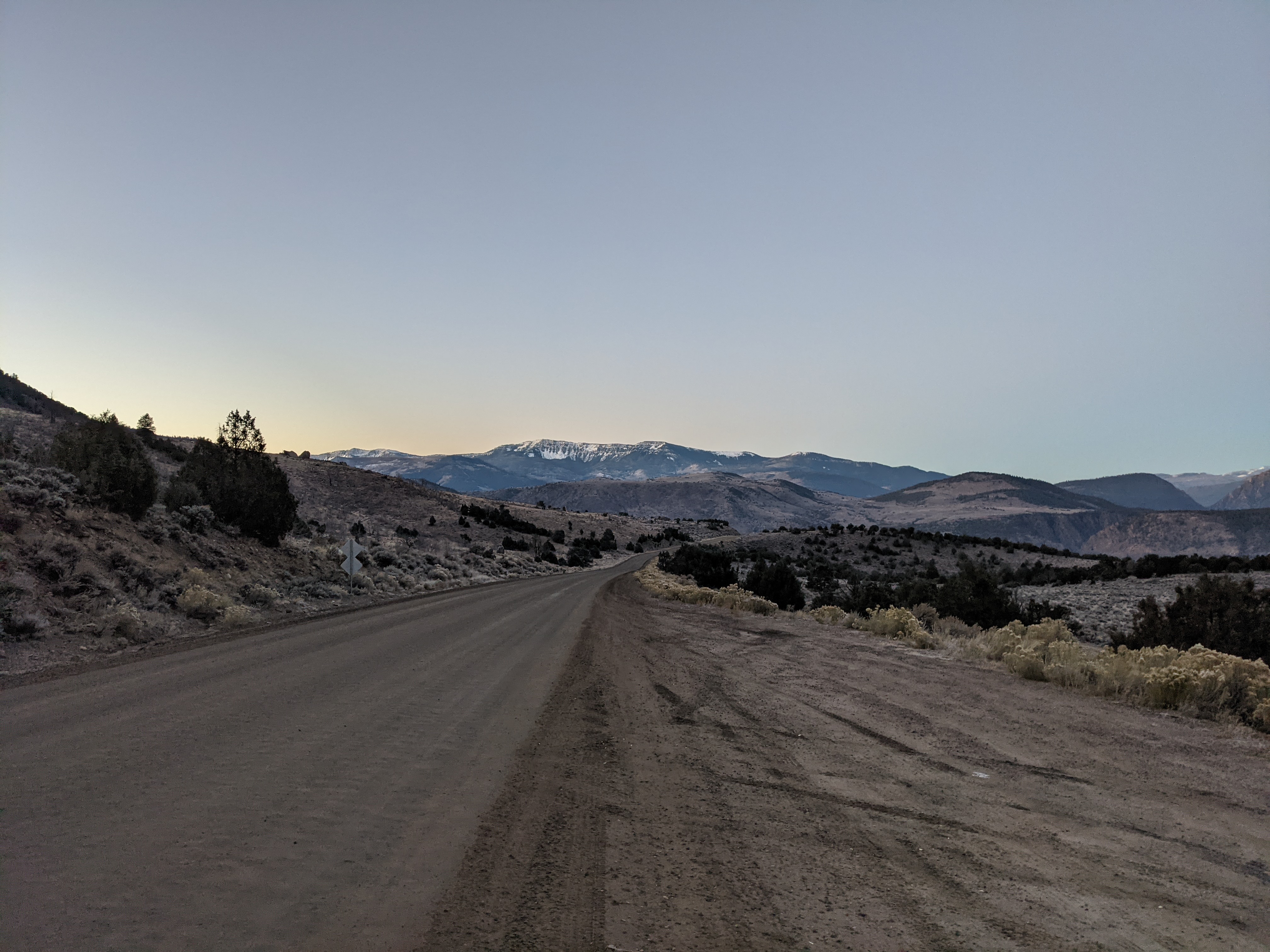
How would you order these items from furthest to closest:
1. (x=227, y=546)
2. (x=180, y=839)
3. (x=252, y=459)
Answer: (x=252, y=459) → (x=227, y=546) → (x=180, y=839)

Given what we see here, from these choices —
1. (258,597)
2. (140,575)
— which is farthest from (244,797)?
(258,597)

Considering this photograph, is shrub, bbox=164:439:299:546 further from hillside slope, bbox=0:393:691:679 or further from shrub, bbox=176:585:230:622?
shrub, bbox=176:585:230:622

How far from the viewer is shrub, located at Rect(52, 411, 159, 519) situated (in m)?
19.4

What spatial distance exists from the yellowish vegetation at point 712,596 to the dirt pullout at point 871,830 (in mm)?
11880

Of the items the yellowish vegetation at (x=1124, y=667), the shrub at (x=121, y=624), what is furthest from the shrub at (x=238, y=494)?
the yellowish vegetation at (x=1124, y=667)

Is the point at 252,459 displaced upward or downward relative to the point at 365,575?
upward

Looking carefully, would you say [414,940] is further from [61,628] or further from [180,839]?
[61,628]

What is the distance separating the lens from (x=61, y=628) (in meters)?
13.0

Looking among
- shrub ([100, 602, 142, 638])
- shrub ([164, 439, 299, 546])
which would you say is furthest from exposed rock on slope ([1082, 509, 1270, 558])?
shrub ([100, 602, 142, 638])

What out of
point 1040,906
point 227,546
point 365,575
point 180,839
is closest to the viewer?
point 1040,906

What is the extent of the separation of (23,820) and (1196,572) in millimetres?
45163

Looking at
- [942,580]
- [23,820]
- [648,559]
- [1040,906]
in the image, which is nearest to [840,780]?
[1040,906]

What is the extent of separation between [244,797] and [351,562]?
70.8ft

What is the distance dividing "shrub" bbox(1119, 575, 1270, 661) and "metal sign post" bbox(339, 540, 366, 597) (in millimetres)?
24743
